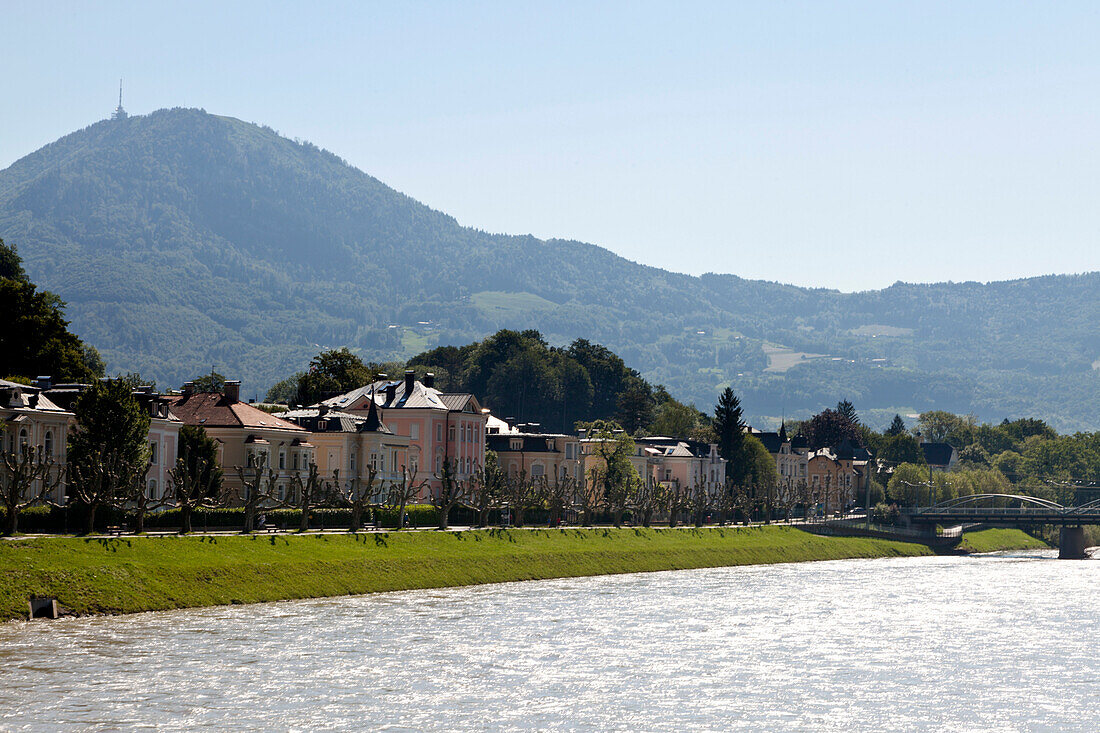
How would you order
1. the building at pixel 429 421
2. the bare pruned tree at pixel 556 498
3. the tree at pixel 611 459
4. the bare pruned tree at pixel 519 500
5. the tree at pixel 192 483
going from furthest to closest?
the tree at pixel 611 459 → the building at pixel 429 421 → the bare pruned tree at pixel 556 498 → the bare pruned tree at pixel 519 500 → the tree at pixel 192 483

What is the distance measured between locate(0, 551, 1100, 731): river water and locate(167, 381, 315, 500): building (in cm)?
3228

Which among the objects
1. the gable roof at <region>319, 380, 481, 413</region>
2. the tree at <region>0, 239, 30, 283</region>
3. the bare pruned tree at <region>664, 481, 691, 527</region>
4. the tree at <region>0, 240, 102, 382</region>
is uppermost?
the tree at <region>0, 239, 30, 283</region>

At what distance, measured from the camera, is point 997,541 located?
6895 inches

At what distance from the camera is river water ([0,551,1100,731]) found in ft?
128

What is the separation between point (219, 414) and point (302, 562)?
34.4 metres

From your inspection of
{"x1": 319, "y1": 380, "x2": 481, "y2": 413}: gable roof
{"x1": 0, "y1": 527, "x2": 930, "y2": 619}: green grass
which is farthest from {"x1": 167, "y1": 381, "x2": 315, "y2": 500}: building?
{"x1": 0, "y1": 527, "x2": 930, "y2": 619}: green grass

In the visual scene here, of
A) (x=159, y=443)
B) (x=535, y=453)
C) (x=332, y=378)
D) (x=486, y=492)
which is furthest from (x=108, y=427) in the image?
(x=332, y=378)

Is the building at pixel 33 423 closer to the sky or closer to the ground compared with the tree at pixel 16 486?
closer to the sky

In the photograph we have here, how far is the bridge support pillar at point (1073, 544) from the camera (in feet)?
494

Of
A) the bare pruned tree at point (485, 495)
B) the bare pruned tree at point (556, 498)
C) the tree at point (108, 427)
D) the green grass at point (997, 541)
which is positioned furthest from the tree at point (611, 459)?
the tree at point (108, 427)

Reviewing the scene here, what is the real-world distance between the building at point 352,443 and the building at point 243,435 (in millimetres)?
2333

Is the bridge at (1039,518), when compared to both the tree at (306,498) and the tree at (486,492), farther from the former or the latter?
the tree at (306,498)

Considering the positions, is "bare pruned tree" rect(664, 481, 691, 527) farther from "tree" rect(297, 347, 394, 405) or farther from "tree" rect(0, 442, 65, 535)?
"tree" rect(0, 442, 65, 535)

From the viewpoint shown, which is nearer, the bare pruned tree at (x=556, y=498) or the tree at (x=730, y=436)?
the bare pruned tree at (x=556, y=498)
